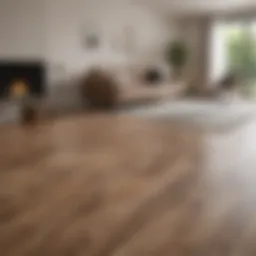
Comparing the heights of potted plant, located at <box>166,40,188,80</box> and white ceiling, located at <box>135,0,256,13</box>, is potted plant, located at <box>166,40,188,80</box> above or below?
below

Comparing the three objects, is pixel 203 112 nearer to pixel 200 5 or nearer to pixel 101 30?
pixel 101 30

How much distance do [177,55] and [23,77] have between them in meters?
4.68

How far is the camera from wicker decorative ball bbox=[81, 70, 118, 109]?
774 cm

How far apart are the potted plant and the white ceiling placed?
28.6 inches

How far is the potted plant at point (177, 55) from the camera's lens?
34.4ft

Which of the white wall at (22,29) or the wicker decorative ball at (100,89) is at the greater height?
the white wall at (22,29)

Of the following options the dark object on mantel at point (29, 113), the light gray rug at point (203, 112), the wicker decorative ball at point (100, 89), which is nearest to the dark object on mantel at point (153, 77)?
the light gray rug at point (203, 112)

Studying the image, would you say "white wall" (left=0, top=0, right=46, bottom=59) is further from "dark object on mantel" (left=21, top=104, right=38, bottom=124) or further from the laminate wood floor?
the laminate wood floor

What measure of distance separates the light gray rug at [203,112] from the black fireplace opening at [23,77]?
134 centimetres

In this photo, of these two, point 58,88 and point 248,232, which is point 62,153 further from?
point 58,88

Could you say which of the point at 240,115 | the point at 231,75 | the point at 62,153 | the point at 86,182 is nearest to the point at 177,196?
the point at 86,182

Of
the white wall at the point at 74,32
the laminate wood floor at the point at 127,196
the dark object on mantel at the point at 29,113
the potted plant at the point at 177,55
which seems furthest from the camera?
the potted plant at the point at 177,55

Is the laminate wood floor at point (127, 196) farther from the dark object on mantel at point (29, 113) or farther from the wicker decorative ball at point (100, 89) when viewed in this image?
the wicker decorative ball at point (100, 89)

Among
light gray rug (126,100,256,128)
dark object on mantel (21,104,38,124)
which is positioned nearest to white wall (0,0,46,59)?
dark object on mantel (21,104,38,124)
